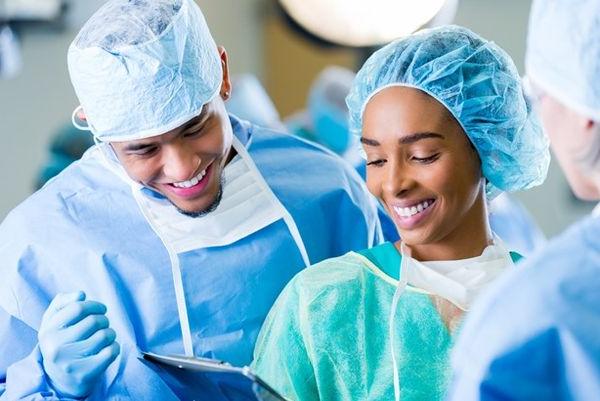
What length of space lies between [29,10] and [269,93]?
115 inches

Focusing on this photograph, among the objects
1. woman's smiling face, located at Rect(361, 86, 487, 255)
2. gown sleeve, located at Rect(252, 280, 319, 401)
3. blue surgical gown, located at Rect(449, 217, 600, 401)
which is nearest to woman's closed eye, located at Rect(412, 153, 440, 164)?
woman's smiling face, located at Rect(361, 86, 487, 255)

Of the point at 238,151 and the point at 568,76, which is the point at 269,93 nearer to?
the point at 238,151

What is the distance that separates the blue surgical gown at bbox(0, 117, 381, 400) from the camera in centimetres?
189

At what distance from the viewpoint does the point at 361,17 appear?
10.5 ft

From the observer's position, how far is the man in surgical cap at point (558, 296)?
45.0 inches

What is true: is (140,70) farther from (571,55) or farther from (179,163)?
(571,55)

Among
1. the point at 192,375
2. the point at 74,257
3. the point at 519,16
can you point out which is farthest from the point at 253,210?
the point at 519,16

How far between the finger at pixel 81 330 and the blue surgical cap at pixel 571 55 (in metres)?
0.86

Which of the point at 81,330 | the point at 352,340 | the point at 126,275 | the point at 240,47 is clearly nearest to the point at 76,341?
the point at 81,330

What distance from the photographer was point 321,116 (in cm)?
410

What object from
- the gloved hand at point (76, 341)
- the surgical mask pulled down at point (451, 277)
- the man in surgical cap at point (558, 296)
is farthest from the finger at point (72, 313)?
Answer: the man in surgical cap at point (558, 296)

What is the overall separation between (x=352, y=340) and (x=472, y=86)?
47 cm

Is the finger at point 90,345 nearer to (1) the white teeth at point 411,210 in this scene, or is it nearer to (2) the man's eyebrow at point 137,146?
(2) the man's eyebrow at point 137,146

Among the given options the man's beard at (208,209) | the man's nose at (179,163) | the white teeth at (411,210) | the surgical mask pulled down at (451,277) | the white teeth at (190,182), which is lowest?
the man's beard at (208,209)
